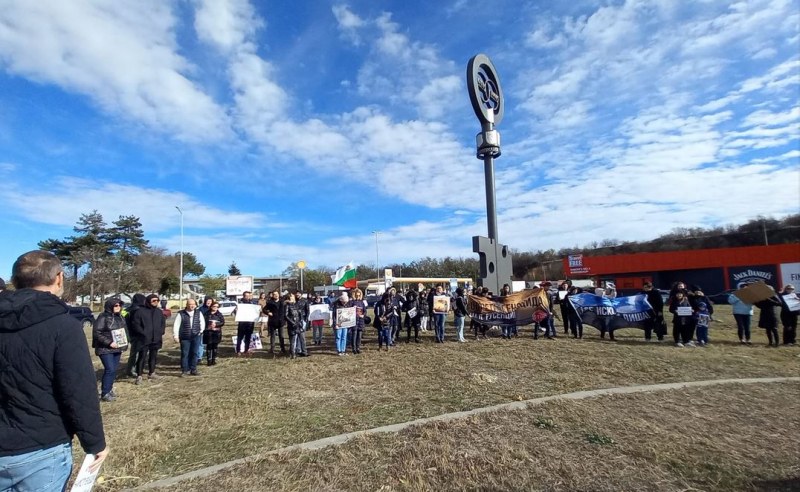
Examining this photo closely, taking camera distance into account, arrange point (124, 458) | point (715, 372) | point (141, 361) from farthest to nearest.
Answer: point (141, 361), point (715, 372), point (124, 458)

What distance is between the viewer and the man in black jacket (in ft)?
7.43

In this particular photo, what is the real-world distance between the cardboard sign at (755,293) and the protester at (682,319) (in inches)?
79.1

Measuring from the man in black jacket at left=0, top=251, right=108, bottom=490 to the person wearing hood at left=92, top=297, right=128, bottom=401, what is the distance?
6534 millimetres

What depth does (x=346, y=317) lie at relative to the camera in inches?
473

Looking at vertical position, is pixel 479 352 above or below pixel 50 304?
below

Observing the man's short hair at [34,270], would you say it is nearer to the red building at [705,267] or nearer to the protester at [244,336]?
the protester at [244,336]

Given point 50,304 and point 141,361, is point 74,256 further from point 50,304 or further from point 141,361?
point 50,304

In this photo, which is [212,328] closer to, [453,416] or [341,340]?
[341,340]

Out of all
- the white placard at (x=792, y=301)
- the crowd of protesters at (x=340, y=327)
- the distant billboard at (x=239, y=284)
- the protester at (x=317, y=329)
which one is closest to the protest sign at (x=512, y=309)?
the crowd of protesters at (x=340, y=327)

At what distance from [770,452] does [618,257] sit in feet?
158

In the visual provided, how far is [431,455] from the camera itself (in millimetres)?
4602

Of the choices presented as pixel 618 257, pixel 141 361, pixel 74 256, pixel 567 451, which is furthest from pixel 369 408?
pixel 74 256

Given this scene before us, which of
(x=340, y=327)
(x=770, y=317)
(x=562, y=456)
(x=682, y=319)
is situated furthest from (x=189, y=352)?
(x=770, y=317)

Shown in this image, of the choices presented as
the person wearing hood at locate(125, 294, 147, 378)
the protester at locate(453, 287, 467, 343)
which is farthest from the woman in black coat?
the person wearing hood at locate(125, 294, 147, 378)
